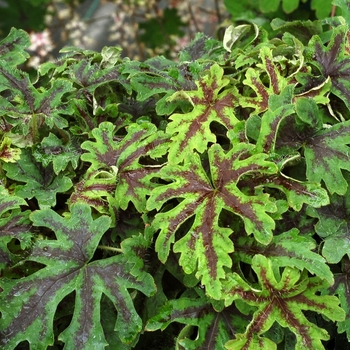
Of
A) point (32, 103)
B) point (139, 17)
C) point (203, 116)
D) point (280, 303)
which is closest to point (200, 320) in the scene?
point (280, 303)

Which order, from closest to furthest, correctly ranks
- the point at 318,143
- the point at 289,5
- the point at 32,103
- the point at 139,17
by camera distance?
1. the point at 318,143
2. the point at 32,103
3. the point at 289,5
4. the point at 139,17

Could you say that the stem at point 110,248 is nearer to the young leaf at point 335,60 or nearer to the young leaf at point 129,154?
the young leaf at point 129,154

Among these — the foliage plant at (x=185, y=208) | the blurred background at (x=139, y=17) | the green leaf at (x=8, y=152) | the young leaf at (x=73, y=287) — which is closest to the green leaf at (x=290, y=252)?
the foliage plant at (x=185, y=208)

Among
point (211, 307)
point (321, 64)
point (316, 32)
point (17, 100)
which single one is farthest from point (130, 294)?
point (316, 32)

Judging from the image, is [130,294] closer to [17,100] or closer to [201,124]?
[201,124]

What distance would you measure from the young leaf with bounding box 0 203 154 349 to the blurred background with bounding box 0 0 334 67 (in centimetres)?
80

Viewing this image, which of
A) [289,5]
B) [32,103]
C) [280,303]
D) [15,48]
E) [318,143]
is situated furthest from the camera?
[289,5]

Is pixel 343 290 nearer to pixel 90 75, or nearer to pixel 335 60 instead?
pixel 335 60

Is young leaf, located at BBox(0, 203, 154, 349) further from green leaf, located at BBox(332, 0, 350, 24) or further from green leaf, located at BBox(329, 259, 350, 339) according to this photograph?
green leaf, located at BBox(332, 0, 350, 24)

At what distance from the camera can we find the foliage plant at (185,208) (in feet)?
2.41

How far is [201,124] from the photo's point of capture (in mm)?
854

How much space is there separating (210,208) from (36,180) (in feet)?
→ 1.08

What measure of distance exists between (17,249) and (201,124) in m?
0.37

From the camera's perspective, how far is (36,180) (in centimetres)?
90
